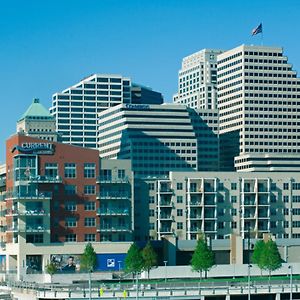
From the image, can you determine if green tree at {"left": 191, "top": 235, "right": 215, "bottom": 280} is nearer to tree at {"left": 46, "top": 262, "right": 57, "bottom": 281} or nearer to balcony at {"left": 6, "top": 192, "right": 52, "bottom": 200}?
tree at {"left": 46, "top": 262, "right": 57, "bottom": 281}

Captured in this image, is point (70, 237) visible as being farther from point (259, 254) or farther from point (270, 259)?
point (270, 259)

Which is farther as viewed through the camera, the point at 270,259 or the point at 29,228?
the point at 29,228

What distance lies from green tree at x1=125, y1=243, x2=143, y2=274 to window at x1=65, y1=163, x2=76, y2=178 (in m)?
24.3

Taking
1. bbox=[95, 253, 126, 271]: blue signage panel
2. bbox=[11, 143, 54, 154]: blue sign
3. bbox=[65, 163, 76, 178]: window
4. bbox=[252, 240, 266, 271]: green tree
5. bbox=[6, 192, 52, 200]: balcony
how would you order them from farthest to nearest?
bbox=[65, 163, 76, 178]: window < bbox=[11, 143, 54, 154]: blue sign < bbox=[95, 253, 126, 271]: blue signage panel < bbox=[6, 192, 52, 200]: balcony < bbox=[252, 240, 266, 271]: green tree

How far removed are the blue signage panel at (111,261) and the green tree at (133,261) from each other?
14.7m

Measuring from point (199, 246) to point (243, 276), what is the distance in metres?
17.4

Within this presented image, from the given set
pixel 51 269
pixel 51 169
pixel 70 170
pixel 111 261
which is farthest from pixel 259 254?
pixel 51 169

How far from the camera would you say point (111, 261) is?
198 metres

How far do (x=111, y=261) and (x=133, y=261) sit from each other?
58.1 feet

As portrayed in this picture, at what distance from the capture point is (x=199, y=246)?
186 m

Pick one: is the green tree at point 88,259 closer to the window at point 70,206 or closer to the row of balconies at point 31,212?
the window at point 70,206

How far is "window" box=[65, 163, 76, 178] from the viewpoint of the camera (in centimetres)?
19925

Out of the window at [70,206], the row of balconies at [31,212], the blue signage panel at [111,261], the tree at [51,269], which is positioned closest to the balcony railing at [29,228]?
the row of balconies at [31,212]

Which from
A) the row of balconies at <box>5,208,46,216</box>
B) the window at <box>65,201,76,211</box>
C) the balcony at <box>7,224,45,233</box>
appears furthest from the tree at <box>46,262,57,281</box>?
the window at <box>65,201,76,211</box>
